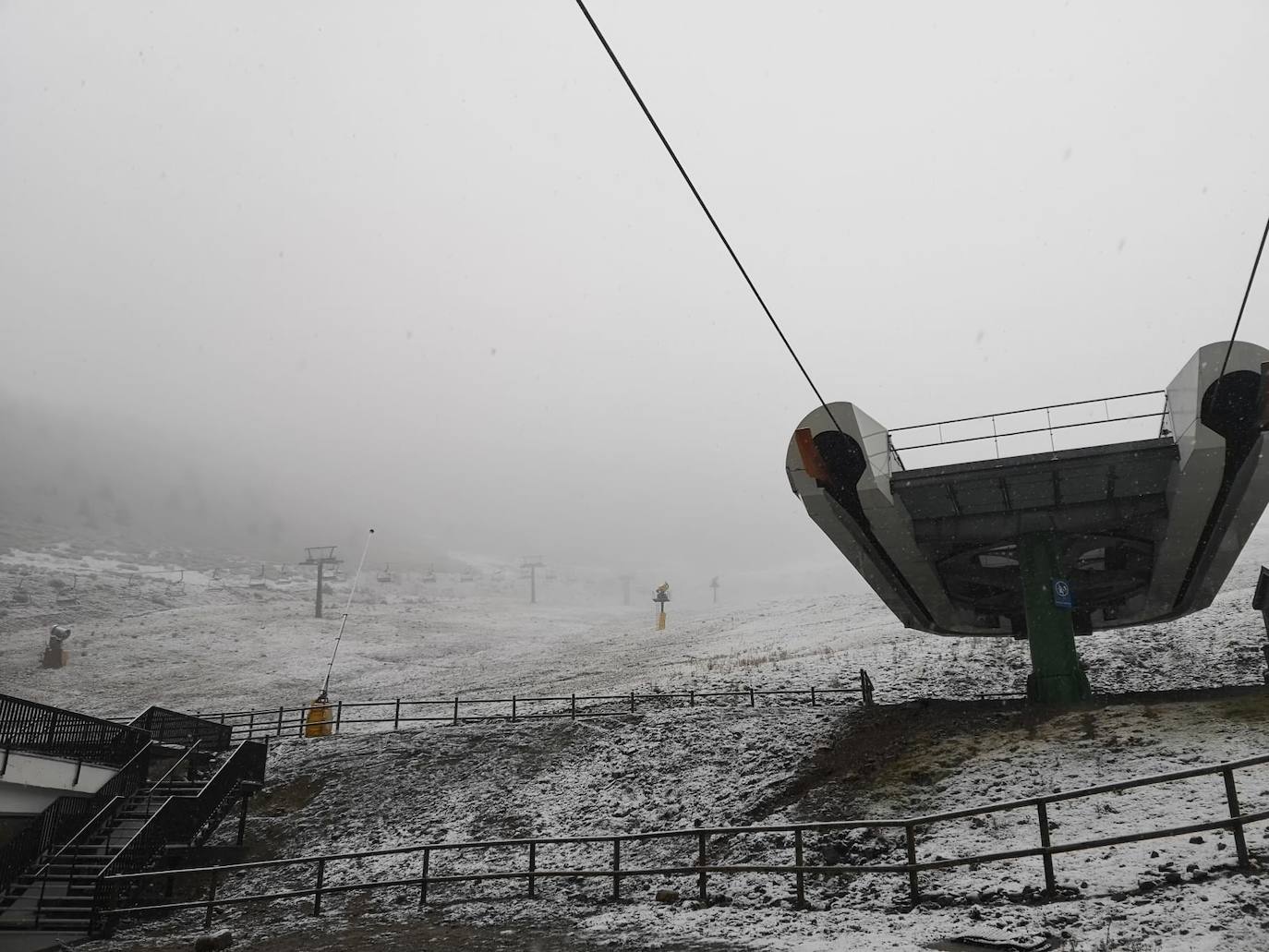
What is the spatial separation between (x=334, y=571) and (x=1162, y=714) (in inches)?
4847

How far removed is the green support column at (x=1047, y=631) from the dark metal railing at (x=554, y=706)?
5053mm

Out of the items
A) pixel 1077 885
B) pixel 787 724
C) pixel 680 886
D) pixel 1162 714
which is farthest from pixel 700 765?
pixel 1077 885

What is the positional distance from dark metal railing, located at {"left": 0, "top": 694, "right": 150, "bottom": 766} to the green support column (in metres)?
23.9

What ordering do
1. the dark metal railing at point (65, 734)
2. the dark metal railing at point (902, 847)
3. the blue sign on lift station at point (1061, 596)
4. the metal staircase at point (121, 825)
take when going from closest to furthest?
the dark metal railing at point (902, 847), the metal staircase at point (121, 825), the dark metal railing at point (65, 734), the blue sign on lift station at point (1061, 596)

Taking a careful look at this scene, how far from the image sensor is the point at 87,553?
111500 mm

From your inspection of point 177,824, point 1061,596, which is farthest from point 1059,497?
point 177,824

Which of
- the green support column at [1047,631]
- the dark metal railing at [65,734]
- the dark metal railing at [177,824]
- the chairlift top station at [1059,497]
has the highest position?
the chairlift top station at [1059,497]

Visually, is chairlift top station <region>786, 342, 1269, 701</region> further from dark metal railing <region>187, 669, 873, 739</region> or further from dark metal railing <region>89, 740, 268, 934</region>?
dark metal railing <region>89, 740, 268, 934</region>

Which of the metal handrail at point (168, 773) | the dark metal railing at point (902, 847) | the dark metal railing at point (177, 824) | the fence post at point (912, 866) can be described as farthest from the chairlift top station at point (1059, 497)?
the metal handrail at point (168, 773)

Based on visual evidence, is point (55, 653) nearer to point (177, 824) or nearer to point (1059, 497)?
point (177, 824)

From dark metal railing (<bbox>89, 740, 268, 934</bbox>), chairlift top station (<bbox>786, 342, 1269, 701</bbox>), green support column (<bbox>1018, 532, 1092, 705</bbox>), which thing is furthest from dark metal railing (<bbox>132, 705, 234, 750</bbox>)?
green support column (<bbox>1018, 532, 1092, 705</bbox>)

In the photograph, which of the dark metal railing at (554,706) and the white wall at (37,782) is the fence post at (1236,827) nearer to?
the dark metal railing at (554,706)

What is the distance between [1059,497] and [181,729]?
25489 mm

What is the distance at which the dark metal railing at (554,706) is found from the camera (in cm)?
2717
